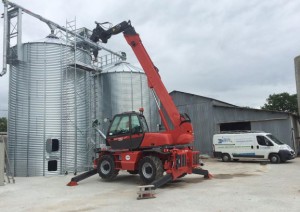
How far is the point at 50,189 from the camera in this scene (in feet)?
40.8

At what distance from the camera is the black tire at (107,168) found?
1389cm

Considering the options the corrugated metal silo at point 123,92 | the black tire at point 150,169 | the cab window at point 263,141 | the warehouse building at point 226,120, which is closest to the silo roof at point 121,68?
the corrugated metal silo at point 123,92

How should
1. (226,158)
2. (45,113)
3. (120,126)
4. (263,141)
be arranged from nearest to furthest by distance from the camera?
(120,126), (45,113), (263,141), (226,158)

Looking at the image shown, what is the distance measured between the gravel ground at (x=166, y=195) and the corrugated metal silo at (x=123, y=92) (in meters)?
5.55

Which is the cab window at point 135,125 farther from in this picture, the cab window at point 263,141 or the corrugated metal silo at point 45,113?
the cab window at point 263,141

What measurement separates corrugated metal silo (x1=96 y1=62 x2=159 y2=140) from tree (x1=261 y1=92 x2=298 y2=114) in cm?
4449

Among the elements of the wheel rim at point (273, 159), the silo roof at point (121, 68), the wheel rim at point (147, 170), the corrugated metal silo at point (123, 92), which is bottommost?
the wheel rim at point (273, 159)

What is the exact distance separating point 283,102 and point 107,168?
5119 cm

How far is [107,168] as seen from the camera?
14.2 m

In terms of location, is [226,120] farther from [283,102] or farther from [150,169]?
[283,102]

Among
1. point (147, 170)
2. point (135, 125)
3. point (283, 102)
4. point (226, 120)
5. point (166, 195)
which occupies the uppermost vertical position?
point (283, 102)

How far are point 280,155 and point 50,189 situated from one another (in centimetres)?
1505

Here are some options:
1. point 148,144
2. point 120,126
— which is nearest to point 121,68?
point 120,126

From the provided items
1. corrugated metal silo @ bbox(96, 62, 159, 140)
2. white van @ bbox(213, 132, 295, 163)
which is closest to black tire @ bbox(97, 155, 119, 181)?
corrugated metal silo @ bbox(96, 62, 159, 140)
